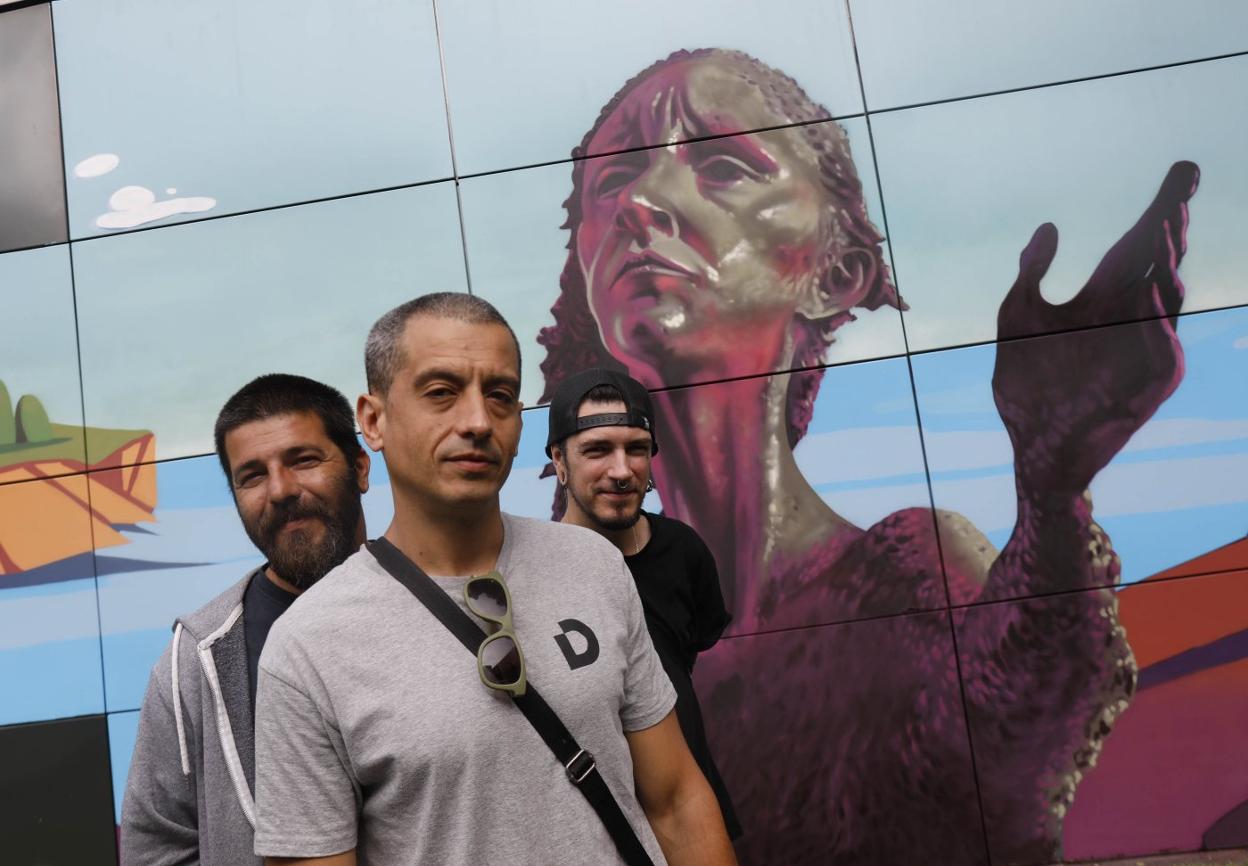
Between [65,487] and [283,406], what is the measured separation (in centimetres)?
306

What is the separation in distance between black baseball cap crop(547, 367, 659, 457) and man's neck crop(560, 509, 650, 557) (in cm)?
21

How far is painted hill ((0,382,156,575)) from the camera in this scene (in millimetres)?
4523

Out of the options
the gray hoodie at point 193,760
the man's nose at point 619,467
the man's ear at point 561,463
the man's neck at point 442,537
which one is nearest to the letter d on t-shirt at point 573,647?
the man's neck at point 442,537

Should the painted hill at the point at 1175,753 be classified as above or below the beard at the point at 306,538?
below

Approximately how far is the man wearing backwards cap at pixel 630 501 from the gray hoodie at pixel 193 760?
1.15 metres

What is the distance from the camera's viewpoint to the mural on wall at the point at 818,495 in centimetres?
422

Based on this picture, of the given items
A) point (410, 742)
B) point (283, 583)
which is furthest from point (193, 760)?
point (410, 742)

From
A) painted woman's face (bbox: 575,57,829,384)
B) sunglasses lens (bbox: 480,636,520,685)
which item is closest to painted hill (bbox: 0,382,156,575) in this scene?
painted woman's face (bbox: 575,57,829,384)

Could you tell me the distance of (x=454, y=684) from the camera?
1302 millimetres

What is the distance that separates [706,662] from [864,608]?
730 millimetres

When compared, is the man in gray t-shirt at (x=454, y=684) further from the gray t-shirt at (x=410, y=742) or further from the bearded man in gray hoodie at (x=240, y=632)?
the bearded man in gray hoodie at (x=240, y=632)

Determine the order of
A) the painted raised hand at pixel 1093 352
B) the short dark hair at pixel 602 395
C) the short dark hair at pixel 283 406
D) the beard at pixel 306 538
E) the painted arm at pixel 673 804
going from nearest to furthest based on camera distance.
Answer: the painted arm at pixel 673 804
the beard at pixel 306 538
the short dark hair at pixel 283 406
the short dark hair at pixel 602 395
the painted raised hand at pixel 1093 352

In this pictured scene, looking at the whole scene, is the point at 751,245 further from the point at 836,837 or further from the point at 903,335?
the point at 836,837

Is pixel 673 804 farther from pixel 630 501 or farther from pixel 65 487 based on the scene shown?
pixel 65 487
